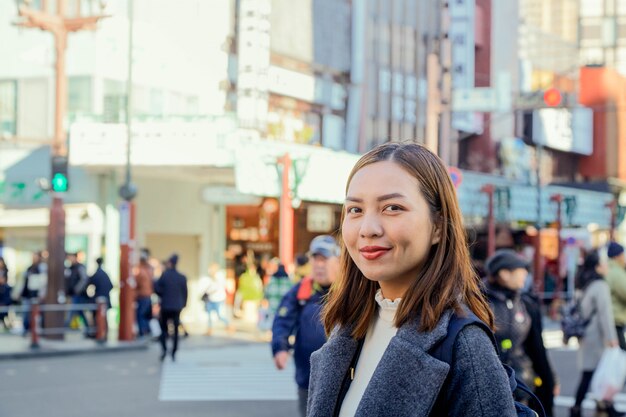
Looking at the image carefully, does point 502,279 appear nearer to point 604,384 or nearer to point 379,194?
point 604,384

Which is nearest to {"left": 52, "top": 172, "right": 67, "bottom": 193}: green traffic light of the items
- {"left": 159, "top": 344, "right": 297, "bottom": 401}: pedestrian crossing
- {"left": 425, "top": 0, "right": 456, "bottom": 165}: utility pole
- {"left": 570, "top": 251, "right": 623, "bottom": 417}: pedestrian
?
{"left": 159, "top": 344, "right": 297, "bottom": 401}: pedestrian crossing

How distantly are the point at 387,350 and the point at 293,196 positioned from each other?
2967 centimetres

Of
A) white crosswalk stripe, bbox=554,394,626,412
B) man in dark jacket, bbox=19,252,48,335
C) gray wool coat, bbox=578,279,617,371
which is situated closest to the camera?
gray wool coat, bbox=578,279,617,371

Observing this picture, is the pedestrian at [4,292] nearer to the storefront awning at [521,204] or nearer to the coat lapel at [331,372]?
the storefront awning at [521,204]

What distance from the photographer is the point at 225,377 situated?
18.8 metres

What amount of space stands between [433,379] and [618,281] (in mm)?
10237

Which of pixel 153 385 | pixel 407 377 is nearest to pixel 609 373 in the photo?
pixel 153 385

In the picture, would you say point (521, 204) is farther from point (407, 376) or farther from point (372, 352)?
point (407, 376)

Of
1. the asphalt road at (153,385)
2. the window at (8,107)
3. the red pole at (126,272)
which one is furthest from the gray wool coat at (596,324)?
the window at (8,107)

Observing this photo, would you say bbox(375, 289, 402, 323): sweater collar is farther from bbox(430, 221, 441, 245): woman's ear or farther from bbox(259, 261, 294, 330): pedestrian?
bbox(259, 261, 294, 330): pedestrian

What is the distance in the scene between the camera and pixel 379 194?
3041mm

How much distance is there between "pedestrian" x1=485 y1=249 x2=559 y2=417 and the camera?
8.48 m

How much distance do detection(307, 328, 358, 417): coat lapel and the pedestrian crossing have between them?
1259 cm

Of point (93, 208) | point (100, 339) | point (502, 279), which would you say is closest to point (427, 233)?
point (502, 279)
